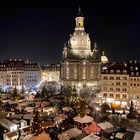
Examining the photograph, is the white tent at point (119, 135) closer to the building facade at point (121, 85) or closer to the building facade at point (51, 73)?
the building facade at point (121, 85)

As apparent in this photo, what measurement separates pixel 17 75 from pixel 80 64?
28804mm

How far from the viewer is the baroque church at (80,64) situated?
85.7 metres

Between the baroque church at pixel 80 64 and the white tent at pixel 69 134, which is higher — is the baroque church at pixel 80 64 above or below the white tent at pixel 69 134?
above

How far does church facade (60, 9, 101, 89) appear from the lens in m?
85.7

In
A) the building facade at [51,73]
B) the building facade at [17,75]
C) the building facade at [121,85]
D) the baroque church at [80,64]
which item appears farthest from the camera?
the building facade at [51,73]

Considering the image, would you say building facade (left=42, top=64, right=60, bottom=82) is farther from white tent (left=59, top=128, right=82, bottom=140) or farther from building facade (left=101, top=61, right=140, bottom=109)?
white tent (left=59, top=128, right=82, bottom=140)

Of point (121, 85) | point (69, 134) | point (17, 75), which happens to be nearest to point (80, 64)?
point (121, 85)

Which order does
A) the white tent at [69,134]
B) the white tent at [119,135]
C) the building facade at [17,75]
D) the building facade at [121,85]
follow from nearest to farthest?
1. the white tent at [69,134]
2. the white tent at [119,135]
3. the building facade at [121,85]
4. the building facade at [17,75]

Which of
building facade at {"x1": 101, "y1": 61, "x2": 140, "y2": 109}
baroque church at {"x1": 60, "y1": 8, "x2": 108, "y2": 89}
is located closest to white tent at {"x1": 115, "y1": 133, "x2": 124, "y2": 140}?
building facade at {"x1": 101, "y1": 61, "x2": 140, "y2": 109}

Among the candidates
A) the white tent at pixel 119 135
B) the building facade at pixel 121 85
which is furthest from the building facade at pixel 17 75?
the white tent at pixel 119 135

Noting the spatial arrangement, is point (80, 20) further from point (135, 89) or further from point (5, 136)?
point (5, 136)

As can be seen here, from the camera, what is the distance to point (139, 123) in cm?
4606

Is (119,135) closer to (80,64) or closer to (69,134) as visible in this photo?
(69,134)

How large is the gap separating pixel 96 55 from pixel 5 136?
193 ft
